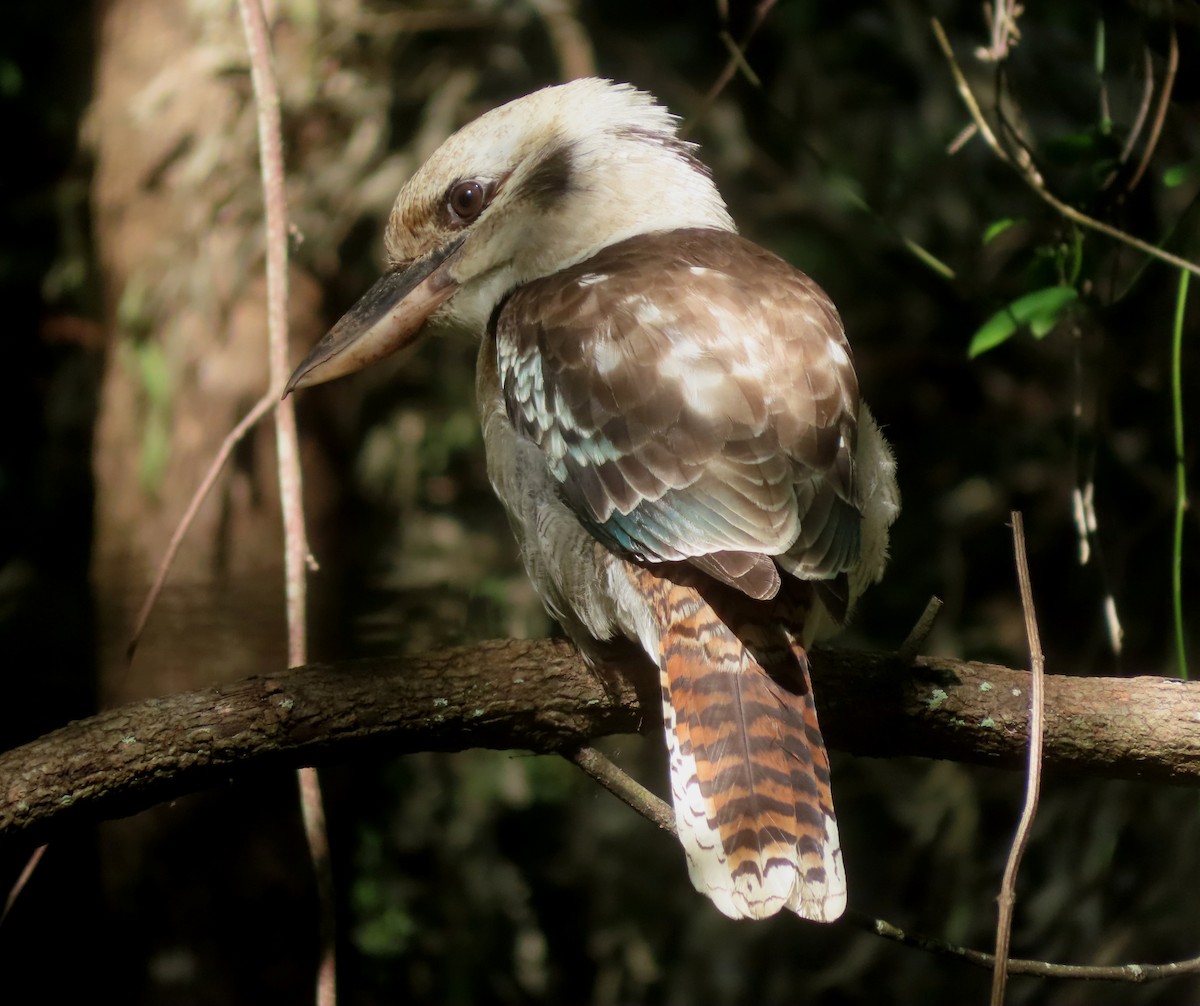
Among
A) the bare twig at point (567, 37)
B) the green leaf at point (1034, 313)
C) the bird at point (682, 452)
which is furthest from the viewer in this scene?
the bare twig at point (567, 37)

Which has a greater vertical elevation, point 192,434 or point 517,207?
point 517,207

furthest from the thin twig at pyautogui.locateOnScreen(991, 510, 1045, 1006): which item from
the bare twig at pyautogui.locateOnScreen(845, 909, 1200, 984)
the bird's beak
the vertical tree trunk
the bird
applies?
the vertical tree trunk

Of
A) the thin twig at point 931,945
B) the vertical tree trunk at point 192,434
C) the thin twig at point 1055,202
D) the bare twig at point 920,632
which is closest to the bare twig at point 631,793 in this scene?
the thin twig at point 931,945

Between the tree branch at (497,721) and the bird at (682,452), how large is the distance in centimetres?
10

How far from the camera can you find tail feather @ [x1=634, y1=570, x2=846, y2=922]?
63.3 inches

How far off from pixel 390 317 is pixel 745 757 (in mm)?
1070

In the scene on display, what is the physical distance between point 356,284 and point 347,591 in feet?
2.86

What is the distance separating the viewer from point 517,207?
2.33 meters

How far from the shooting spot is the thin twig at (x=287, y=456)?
5.64ft

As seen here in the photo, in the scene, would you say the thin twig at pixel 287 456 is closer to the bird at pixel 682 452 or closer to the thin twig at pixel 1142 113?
the bird at pixel 682 452

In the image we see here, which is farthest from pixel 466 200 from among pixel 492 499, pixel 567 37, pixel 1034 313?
pixel 492 499

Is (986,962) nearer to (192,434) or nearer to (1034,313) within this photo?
(1034,313)

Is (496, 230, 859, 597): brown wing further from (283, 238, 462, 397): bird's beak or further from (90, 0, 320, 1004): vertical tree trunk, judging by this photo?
(90, 0, 320, 1004): vertical tree trunk

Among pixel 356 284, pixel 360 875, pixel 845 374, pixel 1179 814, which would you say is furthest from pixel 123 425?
pixel 1179 814
